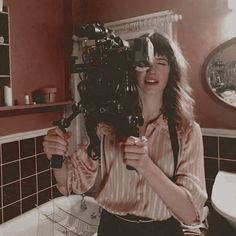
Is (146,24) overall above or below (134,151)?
above

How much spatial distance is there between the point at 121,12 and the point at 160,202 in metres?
1.86

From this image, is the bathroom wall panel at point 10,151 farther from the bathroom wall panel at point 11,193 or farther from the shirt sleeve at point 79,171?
the shirt sleeve at point 79,171

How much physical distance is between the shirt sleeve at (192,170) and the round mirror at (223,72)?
3.56ft

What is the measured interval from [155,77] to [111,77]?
10.8 inches

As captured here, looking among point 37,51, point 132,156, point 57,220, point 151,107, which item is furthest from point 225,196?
point 37,51

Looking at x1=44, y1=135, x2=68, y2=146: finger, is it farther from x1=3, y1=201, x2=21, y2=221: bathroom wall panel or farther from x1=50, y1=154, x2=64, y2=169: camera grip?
x1=3, y1=201, x2=21, y2=221: bathroom wall panel

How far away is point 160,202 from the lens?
1.01m

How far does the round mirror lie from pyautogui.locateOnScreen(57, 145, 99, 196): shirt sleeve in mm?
1228

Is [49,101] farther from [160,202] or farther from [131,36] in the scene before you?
[160,202]

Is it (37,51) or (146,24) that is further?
(37,51)

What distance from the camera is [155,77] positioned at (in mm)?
1072

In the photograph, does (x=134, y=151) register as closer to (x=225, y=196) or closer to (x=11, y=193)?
(x=225, y=196)

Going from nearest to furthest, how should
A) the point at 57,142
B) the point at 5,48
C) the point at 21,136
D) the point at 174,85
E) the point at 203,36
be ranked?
the point at 57,142, the point at 174,85, the point at 5,48, the point at 203,36, the point at 21,136

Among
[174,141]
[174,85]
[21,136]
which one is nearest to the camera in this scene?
[174,141]
